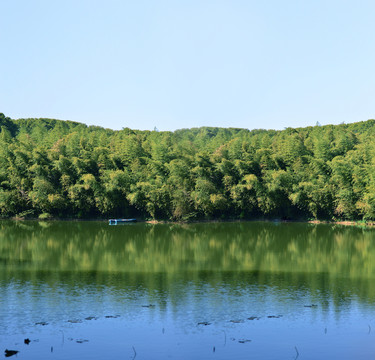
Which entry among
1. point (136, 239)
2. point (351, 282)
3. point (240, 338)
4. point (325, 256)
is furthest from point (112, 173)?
point (240, 338)

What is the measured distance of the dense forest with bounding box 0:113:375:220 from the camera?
95.2m

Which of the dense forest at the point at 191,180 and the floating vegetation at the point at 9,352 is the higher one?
the dense forest at the point at 191,180

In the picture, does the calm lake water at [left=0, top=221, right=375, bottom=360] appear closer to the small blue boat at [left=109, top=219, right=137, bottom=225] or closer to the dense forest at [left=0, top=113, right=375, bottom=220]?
the small blue boat at [left=109, top=219, right=137, bottom=225]

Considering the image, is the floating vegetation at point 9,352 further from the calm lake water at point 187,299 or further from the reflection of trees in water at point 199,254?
the reflection of trees in water at point 199,254

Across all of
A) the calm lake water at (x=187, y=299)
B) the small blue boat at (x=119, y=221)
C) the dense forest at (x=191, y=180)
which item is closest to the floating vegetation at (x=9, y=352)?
the calm lake water at (x=187, y=299)

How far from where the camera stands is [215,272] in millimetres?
46406

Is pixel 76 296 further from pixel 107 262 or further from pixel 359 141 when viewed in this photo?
pixel 359 141

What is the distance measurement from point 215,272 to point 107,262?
10461 mm

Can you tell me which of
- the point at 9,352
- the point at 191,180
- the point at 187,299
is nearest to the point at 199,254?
the point at 187,299

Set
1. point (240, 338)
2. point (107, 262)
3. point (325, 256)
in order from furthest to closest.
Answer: point (325, 256), point (107, 262), point (240, 338)

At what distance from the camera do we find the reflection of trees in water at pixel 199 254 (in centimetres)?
4328

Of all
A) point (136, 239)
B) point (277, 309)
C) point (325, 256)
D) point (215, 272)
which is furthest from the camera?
point (136, 239)

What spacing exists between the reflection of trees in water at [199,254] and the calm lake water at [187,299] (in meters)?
0.15

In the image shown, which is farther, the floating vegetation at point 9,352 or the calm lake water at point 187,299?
the calm lake water at point 187,299
